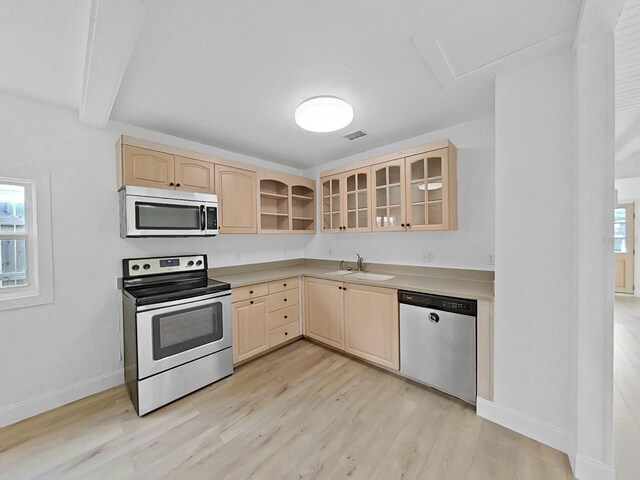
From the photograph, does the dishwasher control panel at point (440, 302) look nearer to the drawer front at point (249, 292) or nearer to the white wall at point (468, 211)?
the white wall at point (468, 211)

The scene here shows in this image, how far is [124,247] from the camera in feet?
8.09

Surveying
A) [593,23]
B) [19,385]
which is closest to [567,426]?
[593,23]

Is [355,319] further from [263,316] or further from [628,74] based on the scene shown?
[628,74]

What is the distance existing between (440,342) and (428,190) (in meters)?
1.39

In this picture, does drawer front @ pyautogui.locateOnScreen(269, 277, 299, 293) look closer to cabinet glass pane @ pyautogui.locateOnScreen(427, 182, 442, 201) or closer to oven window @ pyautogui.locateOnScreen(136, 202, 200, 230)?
oven window @ pyautogui.locateOnScreen(136, 202, 200, 230)

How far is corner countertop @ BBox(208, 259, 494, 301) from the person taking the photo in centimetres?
215

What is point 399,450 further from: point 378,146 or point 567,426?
point 378,146

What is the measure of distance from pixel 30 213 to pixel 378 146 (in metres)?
3.35

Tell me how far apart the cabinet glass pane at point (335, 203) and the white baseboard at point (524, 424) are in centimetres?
239

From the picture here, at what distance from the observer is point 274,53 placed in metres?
1.56

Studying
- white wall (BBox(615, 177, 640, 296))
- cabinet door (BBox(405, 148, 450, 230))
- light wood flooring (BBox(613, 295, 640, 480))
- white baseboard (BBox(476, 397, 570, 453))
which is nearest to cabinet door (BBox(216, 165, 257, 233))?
cabinet door (BBox(405, 148, 450, 230))

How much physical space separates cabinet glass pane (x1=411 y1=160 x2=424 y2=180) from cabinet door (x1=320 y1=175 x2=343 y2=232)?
948mm

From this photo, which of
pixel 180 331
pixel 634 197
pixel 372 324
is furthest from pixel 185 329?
pixel 634 197

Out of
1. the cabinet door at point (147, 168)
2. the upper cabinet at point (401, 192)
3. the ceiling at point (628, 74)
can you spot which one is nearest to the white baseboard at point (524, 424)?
the upper cabinet at point (401, 192)
